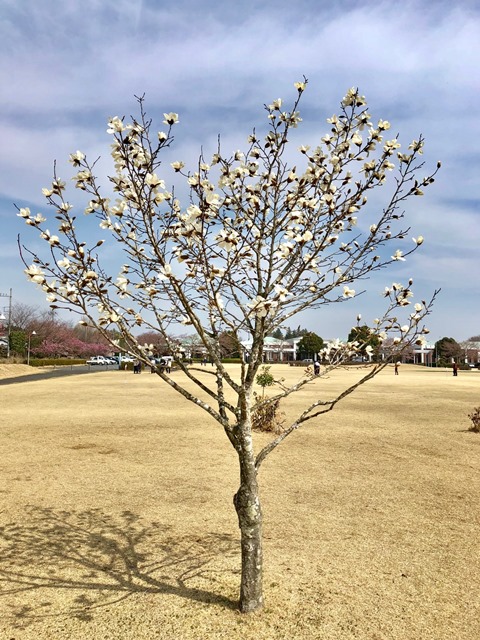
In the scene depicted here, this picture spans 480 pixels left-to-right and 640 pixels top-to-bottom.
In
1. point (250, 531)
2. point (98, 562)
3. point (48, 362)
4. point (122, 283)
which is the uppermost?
point (122, 283)

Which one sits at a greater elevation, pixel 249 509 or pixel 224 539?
pixel 249 509

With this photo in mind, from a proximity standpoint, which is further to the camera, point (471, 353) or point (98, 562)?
point (471, 353)

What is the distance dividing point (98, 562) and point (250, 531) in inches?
92.2

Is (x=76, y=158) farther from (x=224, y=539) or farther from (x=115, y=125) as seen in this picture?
(x=224, y=539)

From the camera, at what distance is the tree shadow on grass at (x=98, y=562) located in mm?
5117

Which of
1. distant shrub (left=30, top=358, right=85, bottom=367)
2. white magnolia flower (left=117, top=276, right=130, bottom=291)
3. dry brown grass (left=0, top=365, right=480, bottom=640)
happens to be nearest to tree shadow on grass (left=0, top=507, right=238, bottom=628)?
dry brown grass (left=0, top=365, right=480, bottom=640)

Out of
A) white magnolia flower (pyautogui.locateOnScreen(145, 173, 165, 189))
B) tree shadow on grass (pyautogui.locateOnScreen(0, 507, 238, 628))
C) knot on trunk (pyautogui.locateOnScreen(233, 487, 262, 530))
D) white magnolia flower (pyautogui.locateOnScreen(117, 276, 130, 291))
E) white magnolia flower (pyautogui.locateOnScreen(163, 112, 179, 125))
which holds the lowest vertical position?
tree shadow on grass (pyautogui.locateOnScreen(0, 507, 238, 628))

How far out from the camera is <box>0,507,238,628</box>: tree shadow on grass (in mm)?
→ 5117

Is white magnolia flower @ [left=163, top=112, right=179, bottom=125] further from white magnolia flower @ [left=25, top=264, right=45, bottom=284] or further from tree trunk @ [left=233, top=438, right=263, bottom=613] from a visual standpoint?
tree trunk @ [left=233, top=438, right=263, bottom=613]

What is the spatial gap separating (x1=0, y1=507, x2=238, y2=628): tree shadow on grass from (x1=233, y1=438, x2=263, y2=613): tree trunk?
10.8 inches

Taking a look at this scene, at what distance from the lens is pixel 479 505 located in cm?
812

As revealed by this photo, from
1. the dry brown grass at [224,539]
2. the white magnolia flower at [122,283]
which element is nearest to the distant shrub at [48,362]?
the dry brown grass at [224,539]

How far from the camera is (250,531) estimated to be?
15.6 ft

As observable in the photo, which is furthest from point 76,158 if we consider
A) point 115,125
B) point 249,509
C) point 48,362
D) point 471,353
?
point 471,353
